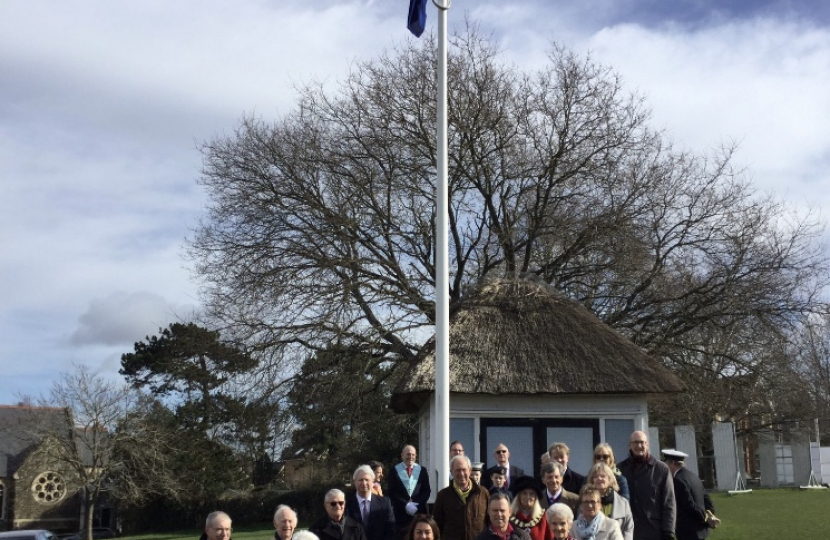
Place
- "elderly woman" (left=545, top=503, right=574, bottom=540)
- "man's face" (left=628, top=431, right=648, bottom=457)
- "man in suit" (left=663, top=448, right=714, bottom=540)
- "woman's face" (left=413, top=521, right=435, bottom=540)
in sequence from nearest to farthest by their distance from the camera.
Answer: "elderly woman" (left=545, top=503, right=574, bottom=540), "woman's face" (left=413, top=521, right=435, bottom=540), "man's face" (left=628, top=431, right=648, bottom=457), "man in suit" (left=663, top=448, right=714, bottom=540)

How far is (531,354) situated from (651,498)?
318 inches

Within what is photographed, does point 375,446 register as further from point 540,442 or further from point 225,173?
point 540,442

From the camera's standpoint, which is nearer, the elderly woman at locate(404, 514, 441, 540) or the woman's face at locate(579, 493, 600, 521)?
the elderly woman at locate(404, 514, 441, 540)

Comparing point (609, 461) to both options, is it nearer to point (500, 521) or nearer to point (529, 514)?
point (529, 514)

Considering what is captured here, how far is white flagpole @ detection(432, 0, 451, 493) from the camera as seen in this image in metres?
11.0

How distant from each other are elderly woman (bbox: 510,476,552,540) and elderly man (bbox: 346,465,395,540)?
5.77 feet

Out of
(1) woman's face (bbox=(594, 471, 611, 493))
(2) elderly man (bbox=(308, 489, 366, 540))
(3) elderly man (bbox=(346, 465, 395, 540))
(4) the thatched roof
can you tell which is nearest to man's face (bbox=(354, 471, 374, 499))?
(3) elderly man (bbox=(346, 465, 395, 540))

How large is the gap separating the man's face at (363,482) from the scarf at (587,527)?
8.06ft

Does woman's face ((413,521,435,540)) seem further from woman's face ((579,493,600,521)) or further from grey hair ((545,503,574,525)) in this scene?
woman's face ((579,493,600,521))

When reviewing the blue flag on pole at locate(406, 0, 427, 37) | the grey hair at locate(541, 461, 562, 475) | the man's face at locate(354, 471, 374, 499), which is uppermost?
the blue flag on pole at locate(406, 0, 427, 37)

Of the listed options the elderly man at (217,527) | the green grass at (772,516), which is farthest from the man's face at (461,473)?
Result: the green grass at (772,516)

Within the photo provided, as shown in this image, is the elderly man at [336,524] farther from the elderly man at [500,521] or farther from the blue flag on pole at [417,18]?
Result: the blue flag on pole at [417,18]

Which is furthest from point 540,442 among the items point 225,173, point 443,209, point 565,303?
point 225,173

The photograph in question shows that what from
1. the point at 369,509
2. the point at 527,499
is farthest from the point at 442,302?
the point at 527,499
